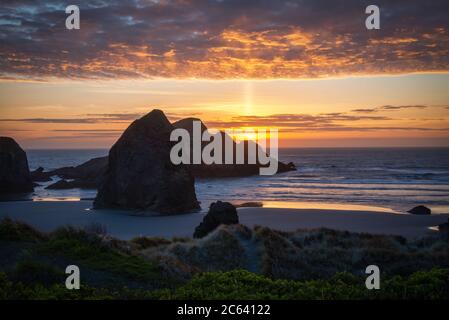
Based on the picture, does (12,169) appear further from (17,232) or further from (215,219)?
(17,232)

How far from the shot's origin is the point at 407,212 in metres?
39.6

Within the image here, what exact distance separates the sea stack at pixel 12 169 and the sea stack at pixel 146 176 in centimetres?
2012

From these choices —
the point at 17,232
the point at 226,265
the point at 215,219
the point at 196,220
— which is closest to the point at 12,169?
the point at 196,220

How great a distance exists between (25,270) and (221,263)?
9460mm

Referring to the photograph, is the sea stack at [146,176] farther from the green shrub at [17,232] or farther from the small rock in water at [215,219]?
the green shrub at [17,232]

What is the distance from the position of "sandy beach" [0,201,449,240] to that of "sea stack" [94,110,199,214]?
156cm

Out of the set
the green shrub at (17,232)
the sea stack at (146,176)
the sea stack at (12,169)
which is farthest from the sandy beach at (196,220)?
the sea stack at (12,169)

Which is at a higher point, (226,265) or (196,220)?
(226,265)

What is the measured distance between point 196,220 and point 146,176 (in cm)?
742

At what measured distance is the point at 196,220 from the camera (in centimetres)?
3616

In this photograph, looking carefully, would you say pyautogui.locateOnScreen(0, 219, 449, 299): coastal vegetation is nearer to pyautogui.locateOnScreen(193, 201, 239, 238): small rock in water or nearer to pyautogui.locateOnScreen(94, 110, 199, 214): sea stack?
pyautogui.locateOnScreen(193, 201, 239, 238): small rock in water

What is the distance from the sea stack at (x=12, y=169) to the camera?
184 ft
